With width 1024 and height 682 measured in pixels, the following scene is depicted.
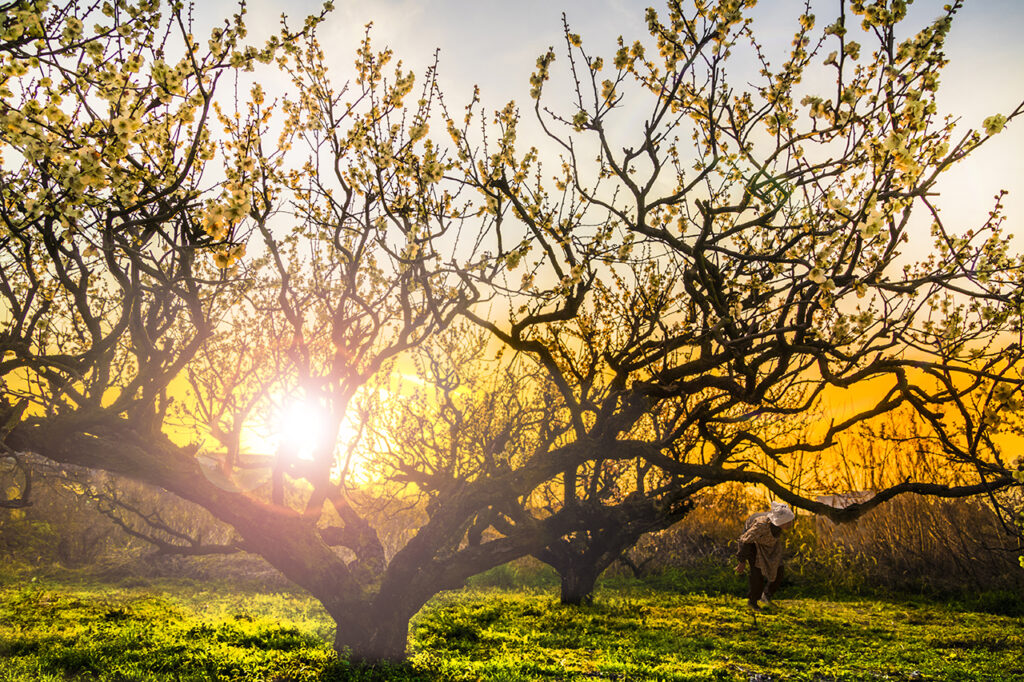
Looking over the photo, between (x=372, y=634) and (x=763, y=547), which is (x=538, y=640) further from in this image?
(x=763, y=547)

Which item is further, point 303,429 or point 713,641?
point 303,429

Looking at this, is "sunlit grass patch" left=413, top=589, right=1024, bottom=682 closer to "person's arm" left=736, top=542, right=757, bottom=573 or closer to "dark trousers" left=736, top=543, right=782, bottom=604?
"dark trousers" left=736, top=543, right=782, bottom=604

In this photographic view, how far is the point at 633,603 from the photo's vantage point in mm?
13055

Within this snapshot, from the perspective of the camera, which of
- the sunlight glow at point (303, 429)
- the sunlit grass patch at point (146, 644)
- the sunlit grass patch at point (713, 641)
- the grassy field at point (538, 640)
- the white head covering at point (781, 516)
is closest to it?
the sunlit grass patch at point (146, 644)

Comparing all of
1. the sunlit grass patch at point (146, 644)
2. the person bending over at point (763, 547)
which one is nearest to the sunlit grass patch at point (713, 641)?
the person bending over at point (763, 547)

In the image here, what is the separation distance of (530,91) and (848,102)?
3232mm

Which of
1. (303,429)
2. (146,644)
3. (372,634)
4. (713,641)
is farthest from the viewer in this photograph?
(303,429)

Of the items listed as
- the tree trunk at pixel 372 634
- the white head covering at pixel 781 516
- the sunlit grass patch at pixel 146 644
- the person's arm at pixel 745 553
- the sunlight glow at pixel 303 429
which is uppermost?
the sunlight glow at pixel 303 429

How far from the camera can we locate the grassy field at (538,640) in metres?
6.84

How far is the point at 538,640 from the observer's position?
9070 mm

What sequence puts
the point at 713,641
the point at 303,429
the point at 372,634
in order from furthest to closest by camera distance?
the point at 303,429 < the point at 713,641 < the point at 372,634

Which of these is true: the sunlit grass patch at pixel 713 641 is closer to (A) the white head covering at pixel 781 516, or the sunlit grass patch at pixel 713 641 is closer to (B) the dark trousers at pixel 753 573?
(B) the dark trousers at pixel 753 573

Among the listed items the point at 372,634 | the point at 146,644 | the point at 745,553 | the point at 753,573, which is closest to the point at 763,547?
the point at 745,553

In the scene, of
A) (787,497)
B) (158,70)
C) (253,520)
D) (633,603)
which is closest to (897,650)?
(787,497)
